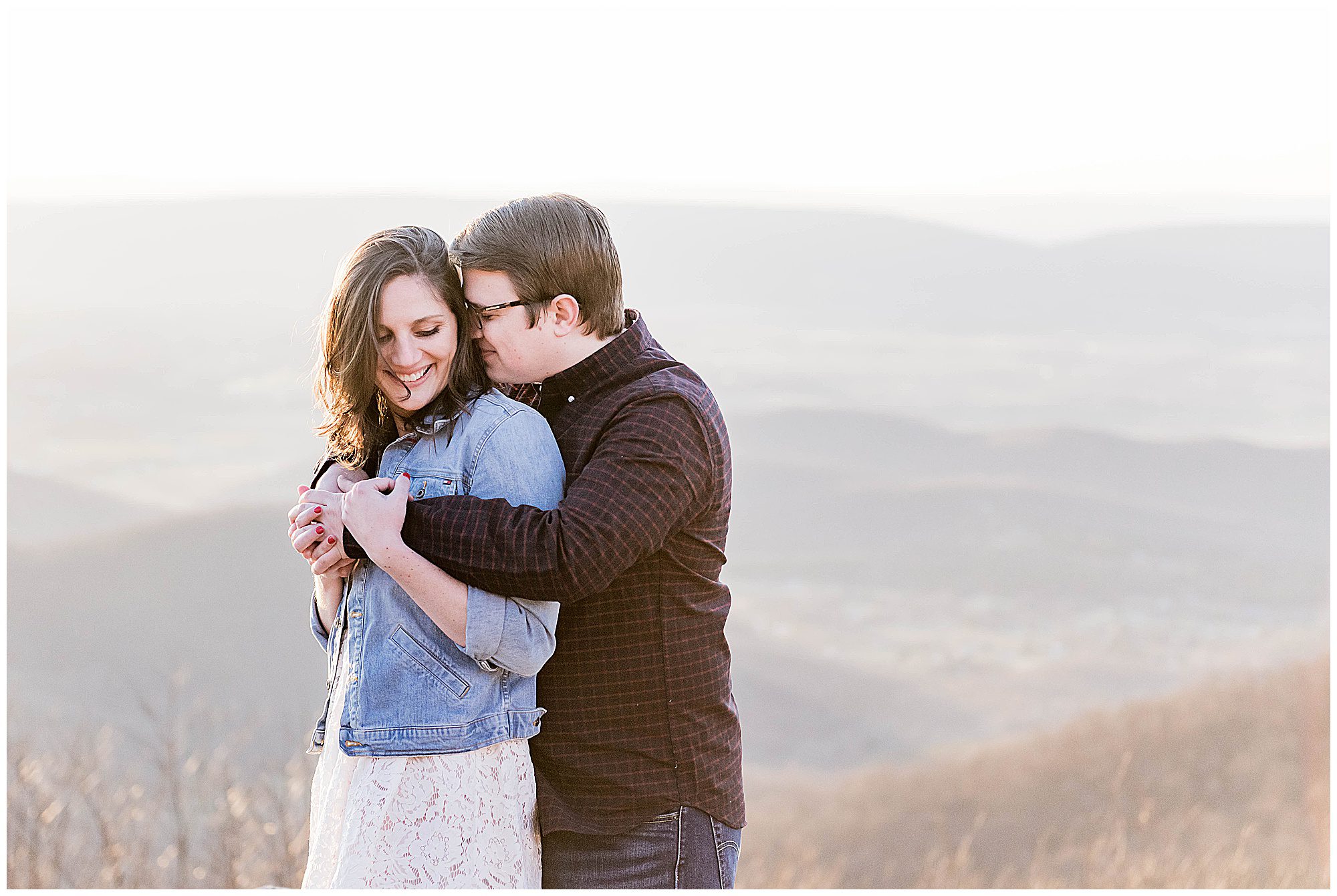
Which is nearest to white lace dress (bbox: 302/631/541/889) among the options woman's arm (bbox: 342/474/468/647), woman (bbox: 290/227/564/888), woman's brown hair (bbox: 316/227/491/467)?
woman (bbox: 290/227/564/888)

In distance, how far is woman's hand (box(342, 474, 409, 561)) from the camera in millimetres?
1879

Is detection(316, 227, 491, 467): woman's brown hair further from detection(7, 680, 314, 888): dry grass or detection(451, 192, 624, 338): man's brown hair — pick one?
detection(7, 680, 314, 888): dry grass

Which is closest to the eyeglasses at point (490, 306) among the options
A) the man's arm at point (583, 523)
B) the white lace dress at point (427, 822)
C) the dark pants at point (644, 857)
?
the man's arm at point (583, 523)

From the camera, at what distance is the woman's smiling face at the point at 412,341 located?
6.49ft

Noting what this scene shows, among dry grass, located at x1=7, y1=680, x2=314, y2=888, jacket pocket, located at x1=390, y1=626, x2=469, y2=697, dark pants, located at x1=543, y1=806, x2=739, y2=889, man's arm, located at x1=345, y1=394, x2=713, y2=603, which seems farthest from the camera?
dry grass, located at x1=7, y1=680, x2=314, y2=888

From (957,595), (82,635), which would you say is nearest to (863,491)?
(957,595)

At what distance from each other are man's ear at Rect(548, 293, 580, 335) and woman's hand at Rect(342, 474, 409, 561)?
1.16 feet

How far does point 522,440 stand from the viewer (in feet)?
6.46

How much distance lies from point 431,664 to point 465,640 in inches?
3.8

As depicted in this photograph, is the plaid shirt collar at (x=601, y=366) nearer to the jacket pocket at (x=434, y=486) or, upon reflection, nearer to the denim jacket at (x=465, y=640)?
the denim jacket at (x=465, y=640)

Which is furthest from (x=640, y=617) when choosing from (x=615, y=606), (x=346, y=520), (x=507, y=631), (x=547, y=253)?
(x=547, y=253)

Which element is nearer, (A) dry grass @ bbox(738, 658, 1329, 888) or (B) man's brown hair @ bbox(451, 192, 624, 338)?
(B) man's brown hair @ bbox(451, 192, 624, 338)

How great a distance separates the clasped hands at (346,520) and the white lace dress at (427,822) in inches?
7.1

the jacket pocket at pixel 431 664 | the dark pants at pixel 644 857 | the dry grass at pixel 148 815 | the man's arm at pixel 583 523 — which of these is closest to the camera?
the man's arm at pixel 583 523
